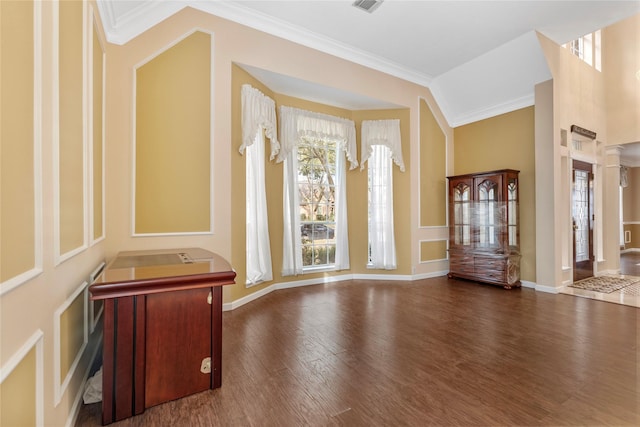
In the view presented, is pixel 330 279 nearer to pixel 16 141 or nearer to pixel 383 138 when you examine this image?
pixel 383 138

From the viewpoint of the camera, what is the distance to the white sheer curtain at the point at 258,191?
3.74 m

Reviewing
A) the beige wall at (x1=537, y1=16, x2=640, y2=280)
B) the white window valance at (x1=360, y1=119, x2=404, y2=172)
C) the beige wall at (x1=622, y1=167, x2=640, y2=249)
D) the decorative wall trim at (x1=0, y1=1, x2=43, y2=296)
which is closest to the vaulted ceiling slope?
the white window valance at (x1=360, y1=119, x2=404, y2=172)

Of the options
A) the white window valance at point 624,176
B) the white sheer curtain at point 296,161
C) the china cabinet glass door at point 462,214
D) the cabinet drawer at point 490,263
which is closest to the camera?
the white sheer curtain at point 296,161

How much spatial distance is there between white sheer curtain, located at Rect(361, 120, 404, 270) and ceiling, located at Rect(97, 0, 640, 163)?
430 millimetres

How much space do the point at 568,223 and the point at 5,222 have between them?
6134 millimetres

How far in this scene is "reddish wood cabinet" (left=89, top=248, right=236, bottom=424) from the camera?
62.6 inches

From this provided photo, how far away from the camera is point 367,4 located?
338 centimetres

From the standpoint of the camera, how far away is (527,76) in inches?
172

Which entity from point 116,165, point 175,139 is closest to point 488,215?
point 175,139

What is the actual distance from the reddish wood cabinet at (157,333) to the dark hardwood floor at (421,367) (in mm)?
111

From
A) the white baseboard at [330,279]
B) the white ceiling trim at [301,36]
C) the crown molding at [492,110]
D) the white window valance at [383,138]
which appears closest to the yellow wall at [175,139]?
the white ceiling trim at [301,36]

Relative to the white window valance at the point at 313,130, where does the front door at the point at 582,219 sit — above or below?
below

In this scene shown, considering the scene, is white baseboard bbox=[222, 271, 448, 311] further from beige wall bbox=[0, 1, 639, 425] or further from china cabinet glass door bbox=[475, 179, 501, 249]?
china cabinet glass door bbox=[475, 179, 501, 249]

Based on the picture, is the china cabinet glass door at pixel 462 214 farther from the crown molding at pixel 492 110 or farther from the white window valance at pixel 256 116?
the white window valance at pixel 256 116
